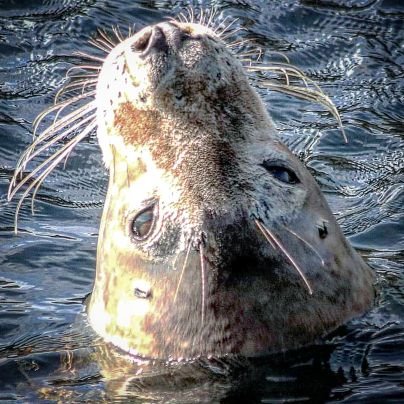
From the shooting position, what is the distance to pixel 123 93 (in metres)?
5.69

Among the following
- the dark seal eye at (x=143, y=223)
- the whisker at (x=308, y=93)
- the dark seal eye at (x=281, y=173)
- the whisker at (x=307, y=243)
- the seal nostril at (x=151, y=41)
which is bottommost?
the whisker at (x=307, y=243)

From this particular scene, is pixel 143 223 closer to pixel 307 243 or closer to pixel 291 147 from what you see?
pixel 307 243

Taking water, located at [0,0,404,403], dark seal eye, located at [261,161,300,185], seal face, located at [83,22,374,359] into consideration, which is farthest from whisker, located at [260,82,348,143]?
water, located at [0,0,404,403]

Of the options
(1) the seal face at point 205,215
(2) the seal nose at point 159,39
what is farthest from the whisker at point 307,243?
(2) the seal nose at point 159,39

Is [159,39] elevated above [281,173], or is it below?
above

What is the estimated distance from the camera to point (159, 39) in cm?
551

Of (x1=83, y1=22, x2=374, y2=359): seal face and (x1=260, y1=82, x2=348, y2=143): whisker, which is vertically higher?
(x1=260, y1=82, x2=348, y2=143): whisker

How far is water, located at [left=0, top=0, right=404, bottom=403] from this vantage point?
571cm

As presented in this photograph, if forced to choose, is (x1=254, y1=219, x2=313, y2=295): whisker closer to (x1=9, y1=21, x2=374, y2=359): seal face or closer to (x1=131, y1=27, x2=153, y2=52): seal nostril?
(x1=9, y1=21, x2=374, y2=359): seal face

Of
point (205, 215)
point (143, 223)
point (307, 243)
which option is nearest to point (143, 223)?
point (143, 223)

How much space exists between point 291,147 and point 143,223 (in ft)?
13.0

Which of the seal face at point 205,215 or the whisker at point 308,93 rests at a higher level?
the whisker at point 308,93

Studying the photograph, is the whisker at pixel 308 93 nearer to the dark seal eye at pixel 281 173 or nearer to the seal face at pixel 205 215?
the seal face at pixel 205 215

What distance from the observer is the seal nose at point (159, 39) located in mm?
5500
